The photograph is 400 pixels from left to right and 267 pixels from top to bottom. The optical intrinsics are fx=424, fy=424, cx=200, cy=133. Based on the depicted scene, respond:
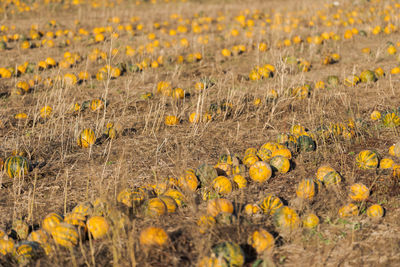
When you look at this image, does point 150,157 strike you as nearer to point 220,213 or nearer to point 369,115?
point 220,213

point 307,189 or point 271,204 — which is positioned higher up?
point 307,189

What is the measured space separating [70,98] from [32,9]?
986 cm

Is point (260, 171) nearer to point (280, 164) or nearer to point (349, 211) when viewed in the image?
point (280, 164)

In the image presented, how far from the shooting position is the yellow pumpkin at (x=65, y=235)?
372 centimetres

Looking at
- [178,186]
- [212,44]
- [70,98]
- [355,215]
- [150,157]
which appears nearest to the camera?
[355,215]

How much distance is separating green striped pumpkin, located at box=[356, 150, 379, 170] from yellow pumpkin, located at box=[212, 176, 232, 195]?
166cm

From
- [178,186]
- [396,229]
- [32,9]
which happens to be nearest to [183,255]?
[178,186]

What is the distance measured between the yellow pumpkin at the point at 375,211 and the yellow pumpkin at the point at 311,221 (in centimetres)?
57

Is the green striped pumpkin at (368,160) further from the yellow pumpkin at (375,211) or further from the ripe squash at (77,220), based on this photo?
the ripe squash at (77,220)

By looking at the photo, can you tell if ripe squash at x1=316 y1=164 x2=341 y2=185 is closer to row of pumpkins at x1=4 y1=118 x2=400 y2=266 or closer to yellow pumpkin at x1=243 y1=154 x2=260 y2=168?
row of pumpkins at x1=4 y1=118 x2=400 y2=266

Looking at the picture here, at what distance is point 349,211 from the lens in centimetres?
409

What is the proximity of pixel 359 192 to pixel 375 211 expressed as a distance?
1.04 ft

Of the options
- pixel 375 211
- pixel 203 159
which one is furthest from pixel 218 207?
pixel 203 159

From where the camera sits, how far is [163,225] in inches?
160
